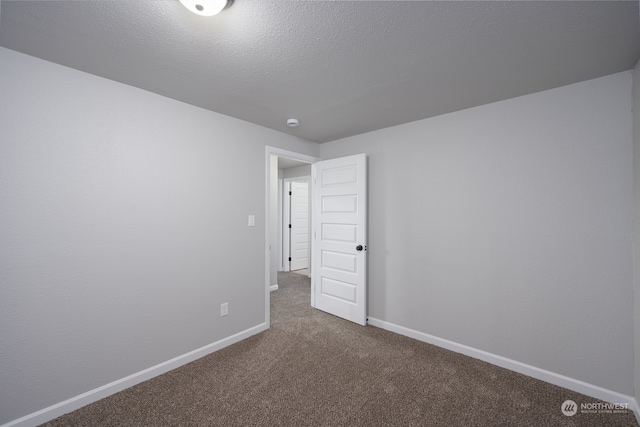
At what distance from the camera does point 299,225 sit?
20.9 ft

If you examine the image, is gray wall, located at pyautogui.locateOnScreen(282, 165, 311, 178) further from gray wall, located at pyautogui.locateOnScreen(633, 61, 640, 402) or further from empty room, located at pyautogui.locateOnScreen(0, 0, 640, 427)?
gray wall, located at pyautogui.locateOnScreen(633, 61, 640, 402)

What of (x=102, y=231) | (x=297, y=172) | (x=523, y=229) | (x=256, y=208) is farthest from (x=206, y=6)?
(x=297, y=172)

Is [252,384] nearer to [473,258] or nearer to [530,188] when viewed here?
[473,258]

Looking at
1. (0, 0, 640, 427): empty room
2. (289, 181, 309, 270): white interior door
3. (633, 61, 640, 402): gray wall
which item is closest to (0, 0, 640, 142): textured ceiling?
(0, 0, 640, 427): empty room

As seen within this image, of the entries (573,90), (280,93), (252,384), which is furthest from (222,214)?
(573,90)

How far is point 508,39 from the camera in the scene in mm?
1521

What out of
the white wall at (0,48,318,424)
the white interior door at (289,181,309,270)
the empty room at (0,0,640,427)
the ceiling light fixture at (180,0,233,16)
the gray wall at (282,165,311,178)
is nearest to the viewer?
the ceiling light fixture at (180,0,233,16)

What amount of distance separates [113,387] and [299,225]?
464cm

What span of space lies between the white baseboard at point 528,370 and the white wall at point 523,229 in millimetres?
41

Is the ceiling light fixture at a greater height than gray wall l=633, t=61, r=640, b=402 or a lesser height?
greater

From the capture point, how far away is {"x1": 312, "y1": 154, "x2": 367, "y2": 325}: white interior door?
3.21 meters

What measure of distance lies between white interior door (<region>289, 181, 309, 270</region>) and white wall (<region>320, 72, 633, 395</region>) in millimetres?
3459

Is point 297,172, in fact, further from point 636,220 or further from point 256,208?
point 636,220

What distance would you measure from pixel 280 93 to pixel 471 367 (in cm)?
295
